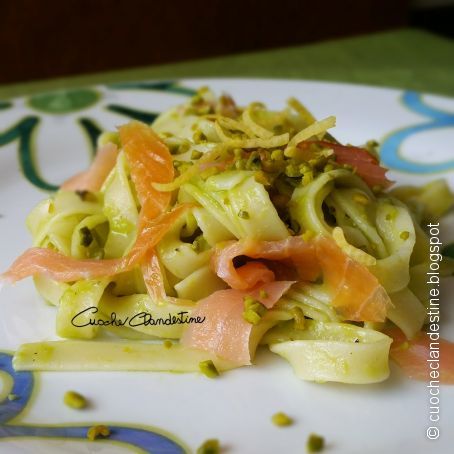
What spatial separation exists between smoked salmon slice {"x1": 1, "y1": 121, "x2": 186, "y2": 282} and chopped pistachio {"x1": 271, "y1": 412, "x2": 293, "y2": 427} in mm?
609

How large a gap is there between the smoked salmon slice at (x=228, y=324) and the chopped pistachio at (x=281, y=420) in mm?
203

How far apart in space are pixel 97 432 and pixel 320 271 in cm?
75

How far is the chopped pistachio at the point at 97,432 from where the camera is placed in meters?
1.54

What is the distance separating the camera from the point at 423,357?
5.75 feet

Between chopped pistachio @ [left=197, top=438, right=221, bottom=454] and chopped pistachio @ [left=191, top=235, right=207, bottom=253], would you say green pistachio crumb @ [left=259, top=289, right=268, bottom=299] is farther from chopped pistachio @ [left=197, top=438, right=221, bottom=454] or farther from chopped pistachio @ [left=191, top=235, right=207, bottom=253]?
chopped pistachio @ [left=197, top=438, right=221, bottom=454]

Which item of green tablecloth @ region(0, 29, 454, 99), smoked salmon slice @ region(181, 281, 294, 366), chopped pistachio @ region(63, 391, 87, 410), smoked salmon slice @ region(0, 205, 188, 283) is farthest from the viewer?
green tablecloth @ region(0, 29, 454, 99)

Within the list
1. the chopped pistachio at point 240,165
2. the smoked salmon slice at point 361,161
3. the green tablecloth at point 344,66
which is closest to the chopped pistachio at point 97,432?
the chopped pistachio at point 240,165

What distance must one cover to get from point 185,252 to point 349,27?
4.69 metres

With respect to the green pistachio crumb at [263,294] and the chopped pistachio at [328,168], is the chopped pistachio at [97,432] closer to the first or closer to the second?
the green pistachio crumb at [263,294]

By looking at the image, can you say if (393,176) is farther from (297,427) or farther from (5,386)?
(5,386)

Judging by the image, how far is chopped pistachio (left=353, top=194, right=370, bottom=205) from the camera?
206cm

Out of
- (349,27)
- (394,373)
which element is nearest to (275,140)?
(394,373)

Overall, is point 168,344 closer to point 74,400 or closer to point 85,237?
point 74,400

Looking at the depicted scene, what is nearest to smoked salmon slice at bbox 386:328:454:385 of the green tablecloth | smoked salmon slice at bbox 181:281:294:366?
smoked salmon slice at bbox 181:281:294:366
